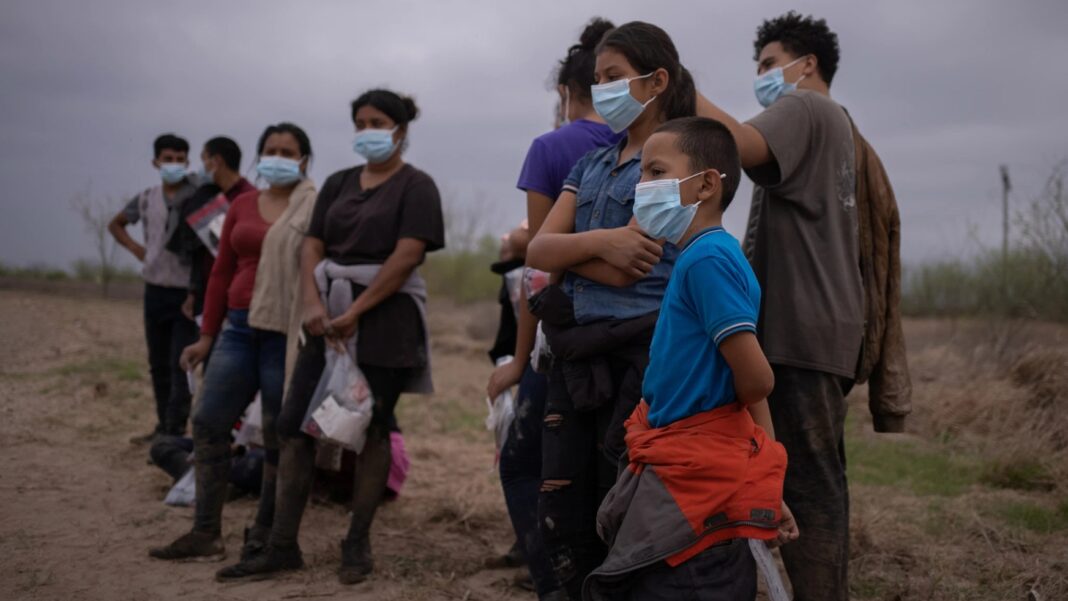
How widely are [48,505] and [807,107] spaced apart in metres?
Result: 4.53

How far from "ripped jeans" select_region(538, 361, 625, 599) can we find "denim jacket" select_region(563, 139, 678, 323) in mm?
244

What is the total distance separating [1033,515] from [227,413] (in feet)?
14.0

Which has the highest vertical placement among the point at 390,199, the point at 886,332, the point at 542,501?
the point at 390,199

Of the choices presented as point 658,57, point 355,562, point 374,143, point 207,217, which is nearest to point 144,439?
point 207,217

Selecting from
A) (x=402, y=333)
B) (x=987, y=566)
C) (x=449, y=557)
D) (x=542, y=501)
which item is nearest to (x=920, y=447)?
(x=987, y=566)

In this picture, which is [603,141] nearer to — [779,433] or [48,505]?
[779,433]

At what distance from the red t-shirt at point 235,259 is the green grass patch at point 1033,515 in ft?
13.7

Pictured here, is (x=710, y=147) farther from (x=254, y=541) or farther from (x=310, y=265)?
(x=254, y=541)

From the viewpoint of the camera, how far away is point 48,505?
17.6ft

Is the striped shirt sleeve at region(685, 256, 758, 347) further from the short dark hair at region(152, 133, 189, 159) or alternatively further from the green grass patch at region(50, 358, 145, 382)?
the green grass patch at region(50, 358, 145, 382)

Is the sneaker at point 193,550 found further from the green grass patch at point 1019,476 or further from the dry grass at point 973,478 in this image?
the green grass patch at point 1019,476

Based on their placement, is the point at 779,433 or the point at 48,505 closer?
the point at 779,433

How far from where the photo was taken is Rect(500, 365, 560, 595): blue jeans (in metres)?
3.49

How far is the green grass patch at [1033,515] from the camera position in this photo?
16.7ft
